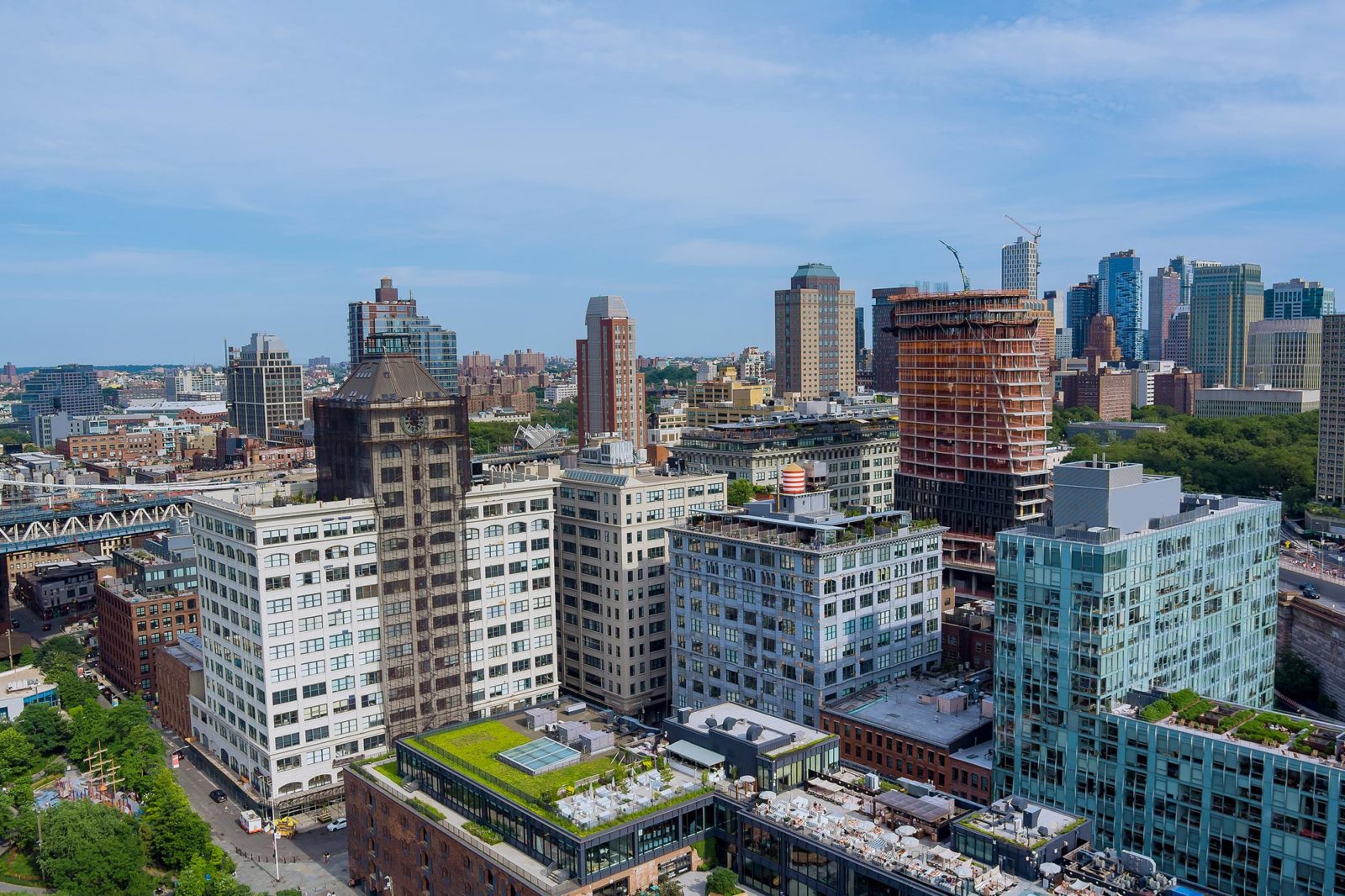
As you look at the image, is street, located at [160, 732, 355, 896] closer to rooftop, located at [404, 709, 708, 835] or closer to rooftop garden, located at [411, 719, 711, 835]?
rooftop garden, located at [411, 719, 711, 835]

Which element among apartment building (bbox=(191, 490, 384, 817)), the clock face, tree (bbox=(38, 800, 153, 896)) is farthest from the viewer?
the clock face

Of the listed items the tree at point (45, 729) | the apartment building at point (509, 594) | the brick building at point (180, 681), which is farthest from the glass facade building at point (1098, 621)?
the tree at point (45, 729)

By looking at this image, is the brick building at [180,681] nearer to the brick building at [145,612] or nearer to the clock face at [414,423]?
the brick building at [145,612]

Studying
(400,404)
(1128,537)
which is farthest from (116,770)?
(1128,537)

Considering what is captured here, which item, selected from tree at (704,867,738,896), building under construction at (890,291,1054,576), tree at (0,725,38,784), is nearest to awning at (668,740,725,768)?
tree at (704,867,738,896)

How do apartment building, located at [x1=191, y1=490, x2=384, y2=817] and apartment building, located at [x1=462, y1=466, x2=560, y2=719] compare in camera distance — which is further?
apartment building, located at [x1=462, y1=466, x2=560, y2=719]
